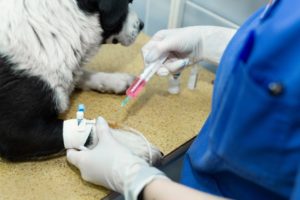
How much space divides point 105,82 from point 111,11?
0.21m

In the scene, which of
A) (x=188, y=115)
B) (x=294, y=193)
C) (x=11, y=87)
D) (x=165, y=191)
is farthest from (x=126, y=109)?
(x=294, y=193)

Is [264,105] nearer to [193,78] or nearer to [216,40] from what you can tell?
[216,40]

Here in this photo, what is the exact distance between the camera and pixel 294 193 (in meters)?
0.41

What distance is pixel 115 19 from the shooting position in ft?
2.66

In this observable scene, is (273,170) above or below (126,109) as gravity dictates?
above

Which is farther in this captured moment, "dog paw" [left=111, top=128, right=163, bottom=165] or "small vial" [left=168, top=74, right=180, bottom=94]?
"small vial" [left=168, top=74, right=180, bottom=94]

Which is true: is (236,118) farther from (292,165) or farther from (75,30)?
(75,30)

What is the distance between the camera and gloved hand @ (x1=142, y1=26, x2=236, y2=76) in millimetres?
787

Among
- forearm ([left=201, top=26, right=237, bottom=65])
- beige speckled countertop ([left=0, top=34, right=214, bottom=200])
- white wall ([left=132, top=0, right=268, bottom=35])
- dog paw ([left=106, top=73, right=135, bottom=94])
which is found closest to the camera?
beige speckled countertop ([left=0, top=34, right=214, bottom=200])

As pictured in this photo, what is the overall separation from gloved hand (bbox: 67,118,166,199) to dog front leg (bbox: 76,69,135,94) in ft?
0.66

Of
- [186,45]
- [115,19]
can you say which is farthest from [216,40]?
[115,19]

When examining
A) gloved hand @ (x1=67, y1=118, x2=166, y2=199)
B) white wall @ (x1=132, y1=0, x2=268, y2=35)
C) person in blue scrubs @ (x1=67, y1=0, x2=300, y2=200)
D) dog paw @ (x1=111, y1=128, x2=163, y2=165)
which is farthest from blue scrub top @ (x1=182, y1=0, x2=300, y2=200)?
white wall @ (x1=132, y1=0, x2=268, y2=35)

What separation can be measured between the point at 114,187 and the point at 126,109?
1.01 ft

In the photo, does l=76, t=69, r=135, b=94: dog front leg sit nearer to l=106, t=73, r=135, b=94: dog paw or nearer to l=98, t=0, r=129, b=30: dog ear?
l=106, t=73, r=135, b=94: dog paw
